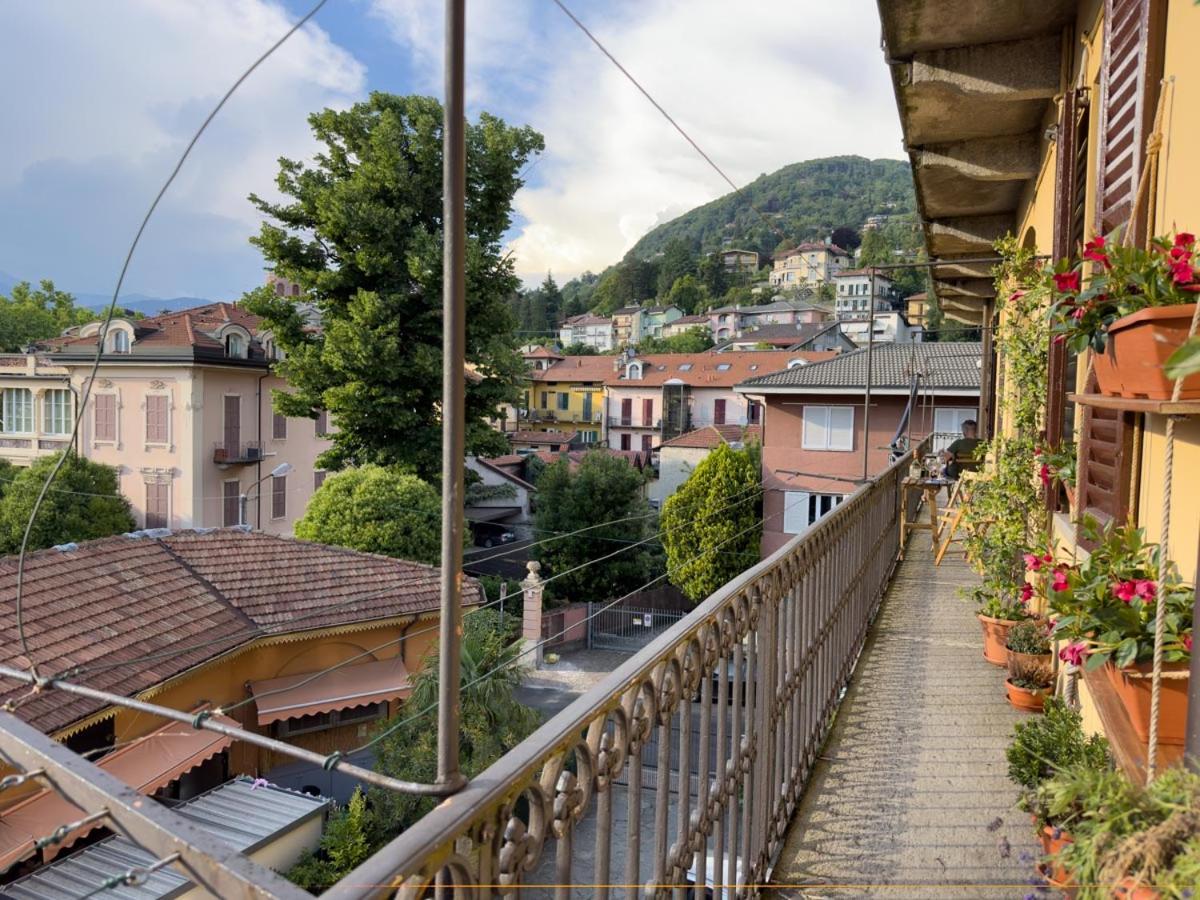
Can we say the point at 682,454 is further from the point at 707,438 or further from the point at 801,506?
the point at 801,506

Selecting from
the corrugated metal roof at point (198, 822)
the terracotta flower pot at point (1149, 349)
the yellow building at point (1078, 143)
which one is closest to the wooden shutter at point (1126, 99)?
the yellow building at point (1078, 143)

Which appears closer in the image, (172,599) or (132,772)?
(132,772)

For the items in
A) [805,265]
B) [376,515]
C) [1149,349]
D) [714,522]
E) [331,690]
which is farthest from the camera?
[805,265]

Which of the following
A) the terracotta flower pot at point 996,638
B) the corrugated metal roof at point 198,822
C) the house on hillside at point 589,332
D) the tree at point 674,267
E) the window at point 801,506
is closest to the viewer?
the terracotta flower pot at point 996,638

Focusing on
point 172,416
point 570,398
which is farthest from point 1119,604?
point 570,398

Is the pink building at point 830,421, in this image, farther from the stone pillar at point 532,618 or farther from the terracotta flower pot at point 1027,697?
the terracotta flower pot at point 1027,697

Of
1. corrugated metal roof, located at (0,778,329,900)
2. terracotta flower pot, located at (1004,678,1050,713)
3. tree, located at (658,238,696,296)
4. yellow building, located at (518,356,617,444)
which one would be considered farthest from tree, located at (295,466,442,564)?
tree, located at (658,238,696,296)

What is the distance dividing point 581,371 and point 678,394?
9.88m

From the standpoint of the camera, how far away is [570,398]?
4659cm

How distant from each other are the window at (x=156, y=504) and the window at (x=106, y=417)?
1791mm

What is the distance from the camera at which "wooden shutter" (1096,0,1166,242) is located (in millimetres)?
2475

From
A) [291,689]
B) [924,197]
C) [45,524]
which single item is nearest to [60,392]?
[45,524]

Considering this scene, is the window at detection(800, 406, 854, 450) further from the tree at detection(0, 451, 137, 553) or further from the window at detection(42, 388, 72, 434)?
the window at detection(42, 388, 72, 434)

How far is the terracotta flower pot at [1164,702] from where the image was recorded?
1870 mm
